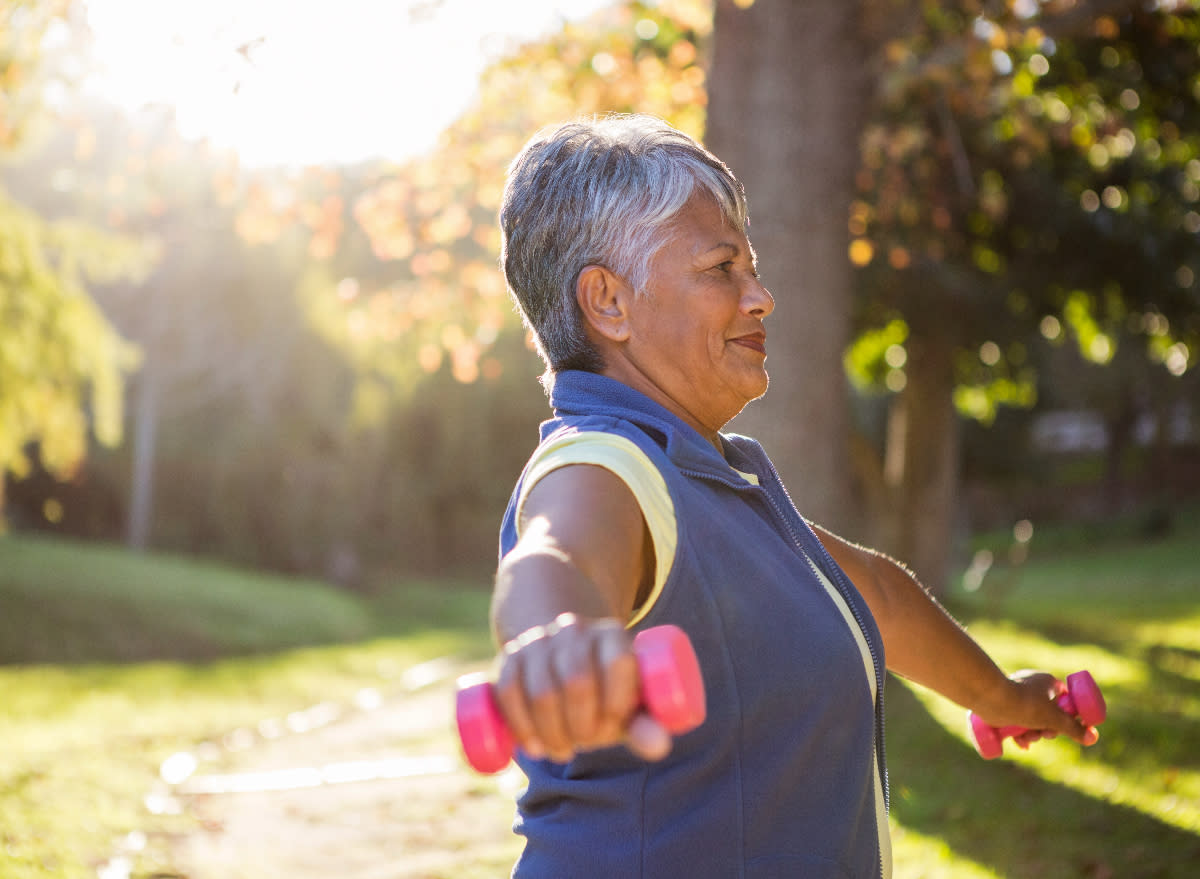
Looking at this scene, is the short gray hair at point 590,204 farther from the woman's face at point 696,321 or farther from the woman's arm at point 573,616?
the woman's arm at point 573,616

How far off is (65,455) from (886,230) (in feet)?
27.9

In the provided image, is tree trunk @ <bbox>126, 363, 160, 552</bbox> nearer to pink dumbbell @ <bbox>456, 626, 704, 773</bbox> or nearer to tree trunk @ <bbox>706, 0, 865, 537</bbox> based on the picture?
tree trunk @ <bbox>706, 0, 865, 537</bbox>

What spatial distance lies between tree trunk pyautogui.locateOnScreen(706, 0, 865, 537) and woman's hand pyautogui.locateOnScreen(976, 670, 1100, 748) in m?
3.57

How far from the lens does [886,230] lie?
12.2 meters

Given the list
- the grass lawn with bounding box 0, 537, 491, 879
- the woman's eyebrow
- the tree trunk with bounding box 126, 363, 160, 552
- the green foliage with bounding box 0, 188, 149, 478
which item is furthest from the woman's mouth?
the tree trunk with bounding box 126, 363, 160, 552

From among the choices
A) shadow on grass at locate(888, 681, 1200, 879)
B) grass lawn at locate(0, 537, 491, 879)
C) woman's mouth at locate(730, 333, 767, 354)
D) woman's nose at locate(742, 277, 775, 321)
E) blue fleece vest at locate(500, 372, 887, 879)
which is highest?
woman's nose at locate(742, 277, 775, 321)

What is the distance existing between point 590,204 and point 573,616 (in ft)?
2.98

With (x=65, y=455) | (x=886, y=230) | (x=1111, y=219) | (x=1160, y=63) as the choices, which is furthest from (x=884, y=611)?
(x=1111, y=219)

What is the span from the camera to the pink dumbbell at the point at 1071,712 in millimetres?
2596

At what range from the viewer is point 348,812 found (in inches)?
295

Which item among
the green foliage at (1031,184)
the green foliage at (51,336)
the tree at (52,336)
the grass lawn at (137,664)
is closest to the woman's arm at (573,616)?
the grass lawn at (137,664)

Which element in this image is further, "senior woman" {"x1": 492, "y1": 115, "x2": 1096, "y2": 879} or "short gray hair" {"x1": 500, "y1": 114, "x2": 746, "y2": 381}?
"short gray hair" {"x1": 500, "y1": 114, "x2": 746, "y2": 381}

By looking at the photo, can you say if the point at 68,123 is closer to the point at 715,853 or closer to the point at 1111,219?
the point at 715,853

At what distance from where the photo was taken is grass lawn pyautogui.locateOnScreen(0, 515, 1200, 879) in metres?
5.82
